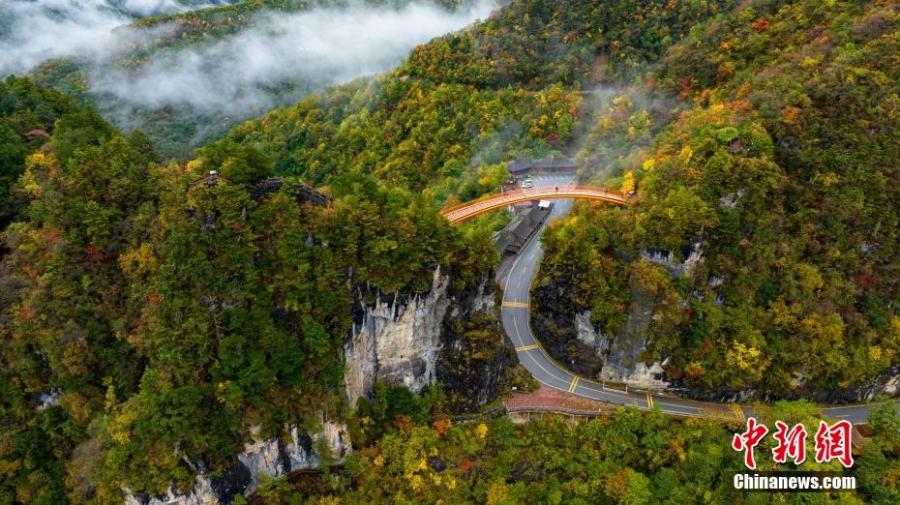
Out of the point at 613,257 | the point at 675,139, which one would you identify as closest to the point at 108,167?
the point at 613,257

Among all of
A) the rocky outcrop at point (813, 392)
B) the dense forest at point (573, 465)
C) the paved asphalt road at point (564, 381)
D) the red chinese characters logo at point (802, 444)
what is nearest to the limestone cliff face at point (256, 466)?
the dense forest at point (573, 465)

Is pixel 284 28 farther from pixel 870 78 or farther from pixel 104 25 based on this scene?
pixel 870 78

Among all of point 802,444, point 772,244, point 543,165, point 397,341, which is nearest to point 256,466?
point 397,341

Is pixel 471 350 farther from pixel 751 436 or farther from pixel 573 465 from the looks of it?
pixel 751 436

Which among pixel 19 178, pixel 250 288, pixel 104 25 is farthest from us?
pixel 104 25

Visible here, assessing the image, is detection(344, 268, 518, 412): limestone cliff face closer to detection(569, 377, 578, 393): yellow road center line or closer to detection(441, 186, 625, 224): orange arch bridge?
detection(569, 377, 578, 393): yellow road center line

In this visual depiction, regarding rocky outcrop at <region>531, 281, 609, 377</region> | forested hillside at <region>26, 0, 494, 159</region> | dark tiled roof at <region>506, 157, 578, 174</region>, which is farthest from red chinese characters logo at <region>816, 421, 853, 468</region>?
forested hillside at <region>26, 0, 494, 159</region>

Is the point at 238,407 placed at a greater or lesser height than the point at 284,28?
lesser
